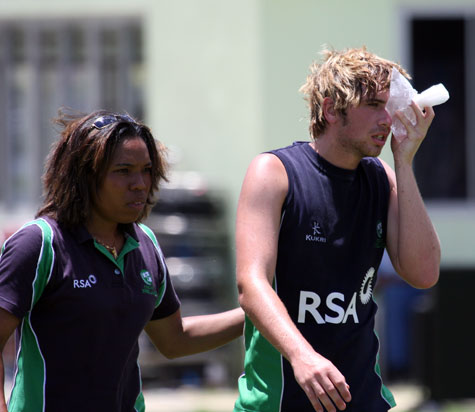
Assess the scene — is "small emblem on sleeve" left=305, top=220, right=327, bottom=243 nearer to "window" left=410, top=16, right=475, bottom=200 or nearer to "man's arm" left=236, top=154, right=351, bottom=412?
"man's arm" left=236, top=154, right=351, bottom=412

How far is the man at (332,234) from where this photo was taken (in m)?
3.15

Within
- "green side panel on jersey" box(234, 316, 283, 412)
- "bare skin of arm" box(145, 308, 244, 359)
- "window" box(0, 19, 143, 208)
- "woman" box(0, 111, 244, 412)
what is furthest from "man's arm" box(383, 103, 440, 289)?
"window" box(0, 19, 143, 208)

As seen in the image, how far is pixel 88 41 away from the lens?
9664mm

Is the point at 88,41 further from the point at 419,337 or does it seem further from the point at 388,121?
the point at 388,121

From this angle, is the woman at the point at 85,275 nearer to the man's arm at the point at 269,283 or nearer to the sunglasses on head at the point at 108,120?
the sunglasses on head at the point at 108,120

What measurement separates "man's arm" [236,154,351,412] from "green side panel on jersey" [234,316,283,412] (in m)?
0.24

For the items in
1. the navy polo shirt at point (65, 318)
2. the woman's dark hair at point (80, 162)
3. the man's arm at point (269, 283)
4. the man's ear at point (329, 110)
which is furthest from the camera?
the man's ear at point (329, 110)

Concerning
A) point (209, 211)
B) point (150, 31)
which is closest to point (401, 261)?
point (209, 211)

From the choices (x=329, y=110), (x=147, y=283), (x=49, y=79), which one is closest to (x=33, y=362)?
(x=147, y=283)

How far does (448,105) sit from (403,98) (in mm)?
6504

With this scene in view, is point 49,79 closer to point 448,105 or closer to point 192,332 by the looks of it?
point 448,105

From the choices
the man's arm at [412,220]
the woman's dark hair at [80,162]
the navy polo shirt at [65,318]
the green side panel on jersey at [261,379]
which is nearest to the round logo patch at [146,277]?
the navy polo shirt at [65,318]

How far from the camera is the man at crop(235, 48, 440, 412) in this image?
3.15 m

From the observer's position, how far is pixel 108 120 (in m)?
3.21
